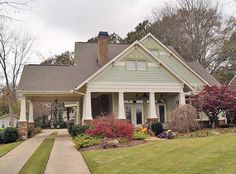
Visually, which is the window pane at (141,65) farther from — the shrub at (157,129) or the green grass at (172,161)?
the green grass at (172,161)

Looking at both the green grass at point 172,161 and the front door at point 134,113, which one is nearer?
the green grass at point 172,161

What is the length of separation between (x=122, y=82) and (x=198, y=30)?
19.8m

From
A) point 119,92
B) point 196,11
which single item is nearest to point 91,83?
point 119,92

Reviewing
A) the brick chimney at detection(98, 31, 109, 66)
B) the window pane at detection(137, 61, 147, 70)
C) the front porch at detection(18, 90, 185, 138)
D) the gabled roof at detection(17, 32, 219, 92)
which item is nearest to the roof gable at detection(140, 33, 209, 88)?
the gabled roof at detection(17, 32, 219, 92)

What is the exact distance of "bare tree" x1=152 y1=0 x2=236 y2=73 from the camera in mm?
40656

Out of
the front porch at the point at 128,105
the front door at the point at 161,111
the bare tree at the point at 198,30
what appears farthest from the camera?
the bare tree at the point at 198,30

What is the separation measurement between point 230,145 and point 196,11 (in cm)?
3123

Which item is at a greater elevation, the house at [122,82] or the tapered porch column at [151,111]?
the house at [122,82]

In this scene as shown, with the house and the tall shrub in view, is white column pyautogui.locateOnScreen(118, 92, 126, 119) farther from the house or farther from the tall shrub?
the tall shrub

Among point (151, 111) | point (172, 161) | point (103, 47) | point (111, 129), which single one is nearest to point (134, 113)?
point (151, 111)

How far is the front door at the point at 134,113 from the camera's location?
2680 centimetres

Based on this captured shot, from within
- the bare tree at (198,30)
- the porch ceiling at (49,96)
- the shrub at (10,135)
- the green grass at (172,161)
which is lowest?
the green grass at (172,161)

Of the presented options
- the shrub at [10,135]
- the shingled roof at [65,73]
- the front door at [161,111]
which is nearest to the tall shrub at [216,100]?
the front door at [161,111]

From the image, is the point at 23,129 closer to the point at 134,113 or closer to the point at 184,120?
the point at 134,113
